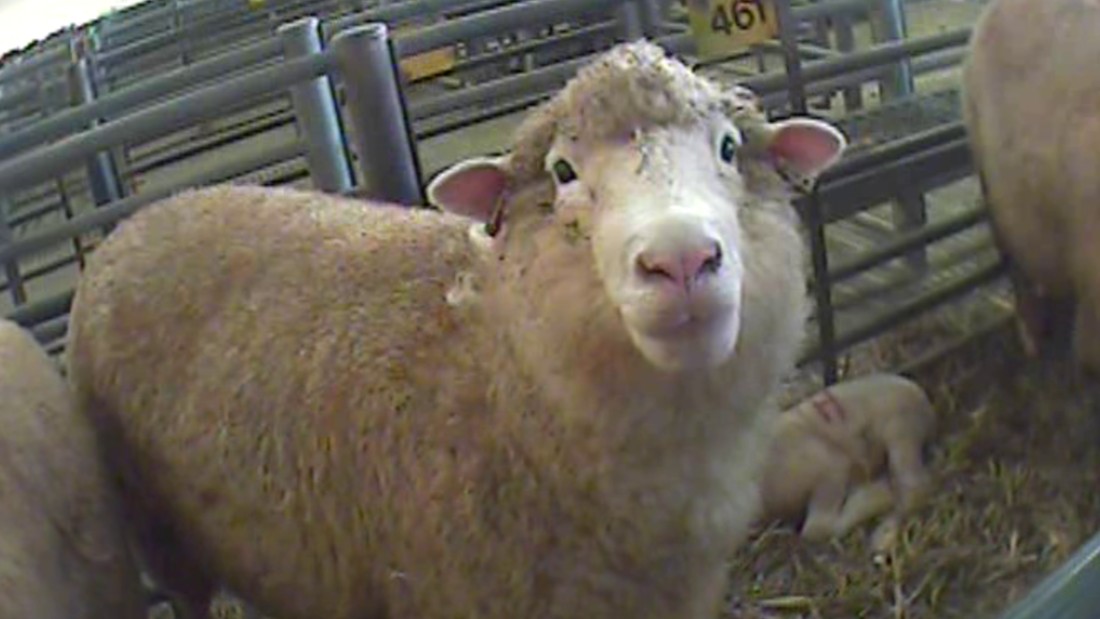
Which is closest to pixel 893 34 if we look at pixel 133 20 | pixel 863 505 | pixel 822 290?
pixel 822 290

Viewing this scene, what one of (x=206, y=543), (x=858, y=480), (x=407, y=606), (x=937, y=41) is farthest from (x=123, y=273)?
(x=937, y=41)

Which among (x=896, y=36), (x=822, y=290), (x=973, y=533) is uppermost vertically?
(x=896, y=36)

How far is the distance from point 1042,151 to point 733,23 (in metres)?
0.82

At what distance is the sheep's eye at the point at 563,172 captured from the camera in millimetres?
1785

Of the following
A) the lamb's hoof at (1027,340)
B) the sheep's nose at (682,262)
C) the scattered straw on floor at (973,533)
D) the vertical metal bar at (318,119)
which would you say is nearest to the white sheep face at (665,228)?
the sheep's nose at (682,262)

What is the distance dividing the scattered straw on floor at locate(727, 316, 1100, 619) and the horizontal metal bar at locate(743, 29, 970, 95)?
923mm

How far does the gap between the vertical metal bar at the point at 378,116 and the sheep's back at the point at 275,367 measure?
317 mm

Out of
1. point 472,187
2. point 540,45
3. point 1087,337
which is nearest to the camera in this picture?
point 472,187

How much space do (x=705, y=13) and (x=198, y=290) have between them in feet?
4.67

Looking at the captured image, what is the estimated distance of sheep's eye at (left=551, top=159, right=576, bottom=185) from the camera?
1.79 m

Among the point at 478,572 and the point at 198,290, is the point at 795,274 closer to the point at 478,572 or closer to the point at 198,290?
the point at 478,572

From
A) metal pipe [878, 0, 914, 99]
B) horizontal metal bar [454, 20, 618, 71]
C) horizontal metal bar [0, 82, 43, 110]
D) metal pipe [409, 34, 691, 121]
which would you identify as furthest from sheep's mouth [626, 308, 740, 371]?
horizontal metal bar [0, 82, 43, 110]

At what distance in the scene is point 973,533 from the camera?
9.82 ft

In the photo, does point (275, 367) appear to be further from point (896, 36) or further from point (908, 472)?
point (896, 36)
